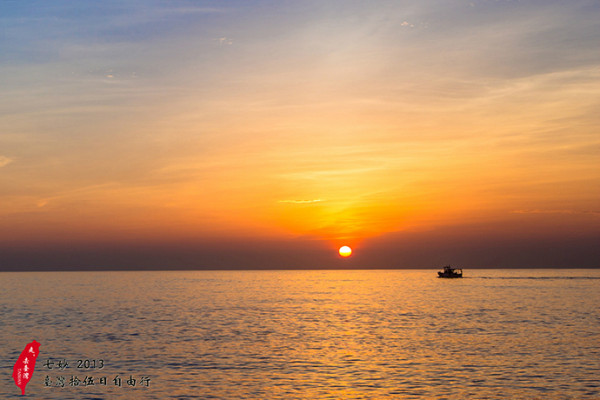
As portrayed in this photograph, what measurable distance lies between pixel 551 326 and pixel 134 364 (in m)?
53.4

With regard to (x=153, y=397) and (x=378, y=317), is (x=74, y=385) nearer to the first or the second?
(x=153, y=397)

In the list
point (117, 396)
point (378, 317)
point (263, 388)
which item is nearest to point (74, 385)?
point (117, 396)

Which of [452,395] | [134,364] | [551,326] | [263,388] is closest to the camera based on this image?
[452,395]

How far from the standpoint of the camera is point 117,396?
3581 cm

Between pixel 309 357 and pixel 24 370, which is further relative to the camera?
pixel 309 357

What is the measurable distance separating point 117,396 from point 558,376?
29.7 m

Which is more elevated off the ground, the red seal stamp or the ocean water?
the red seal stamp

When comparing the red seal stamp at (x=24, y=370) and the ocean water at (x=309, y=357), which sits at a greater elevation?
the red seal stamp at (x=24, y=370)

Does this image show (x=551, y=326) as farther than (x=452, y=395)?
Yes

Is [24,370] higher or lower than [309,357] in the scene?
higher

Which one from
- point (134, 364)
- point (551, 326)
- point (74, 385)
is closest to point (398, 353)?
point (134, 364)

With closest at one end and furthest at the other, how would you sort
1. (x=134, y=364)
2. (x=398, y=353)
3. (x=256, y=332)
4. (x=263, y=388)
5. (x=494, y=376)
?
(x=263, y=388), (x=494, y=376), (x=134, y=364), (x=398, y=353), (x=256, y=332)

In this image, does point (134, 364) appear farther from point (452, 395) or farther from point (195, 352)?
point (452, 395)

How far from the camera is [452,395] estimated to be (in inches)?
1378
